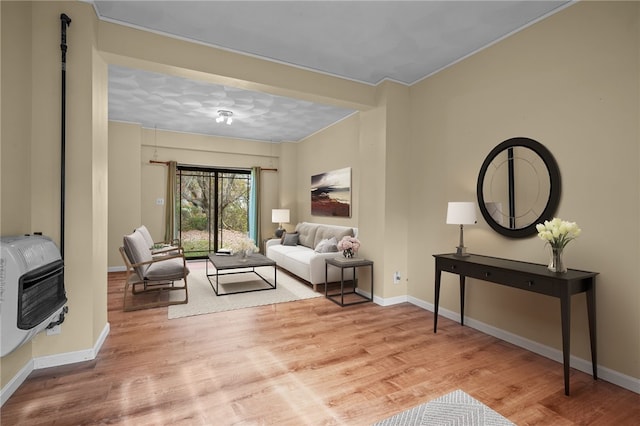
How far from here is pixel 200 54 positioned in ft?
10.3

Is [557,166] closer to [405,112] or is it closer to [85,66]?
[405,112]

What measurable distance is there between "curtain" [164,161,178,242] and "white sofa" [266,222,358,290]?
207 cm

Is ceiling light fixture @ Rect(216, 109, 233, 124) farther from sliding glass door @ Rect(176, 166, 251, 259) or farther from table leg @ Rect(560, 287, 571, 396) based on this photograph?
table leg @ Rect(560, 287, 571, 396)

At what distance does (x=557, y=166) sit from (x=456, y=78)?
4.93 feet

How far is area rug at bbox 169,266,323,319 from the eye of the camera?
3.86 m

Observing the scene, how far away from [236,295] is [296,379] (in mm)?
2328

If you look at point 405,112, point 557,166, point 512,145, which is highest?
point 405,112

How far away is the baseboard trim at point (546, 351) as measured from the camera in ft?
7.23

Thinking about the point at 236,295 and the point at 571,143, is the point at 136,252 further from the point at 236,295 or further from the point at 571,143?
the point at 571,143

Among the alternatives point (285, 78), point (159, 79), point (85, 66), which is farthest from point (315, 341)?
point (159, 79)

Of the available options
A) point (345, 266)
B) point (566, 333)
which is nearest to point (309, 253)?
point (345, 266)

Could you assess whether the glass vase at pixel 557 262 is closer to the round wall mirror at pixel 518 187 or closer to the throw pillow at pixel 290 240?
the round wall mirror at pixel 518 187

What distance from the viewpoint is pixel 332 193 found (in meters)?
6.21

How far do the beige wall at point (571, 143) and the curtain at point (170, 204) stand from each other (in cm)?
551
